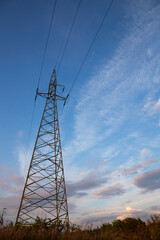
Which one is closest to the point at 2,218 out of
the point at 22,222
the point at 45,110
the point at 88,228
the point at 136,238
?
the point at 22,222

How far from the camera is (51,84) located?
19969 millimetres

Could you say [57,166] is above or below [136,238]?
above

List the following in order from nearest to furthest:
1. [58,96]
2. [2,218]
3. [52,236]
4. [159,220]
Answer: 1. [2,218]
2. [52,236]
3. [159,220]
4. [58,96]

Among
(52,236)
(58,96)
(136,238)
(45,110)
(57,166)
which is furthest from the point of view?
(58,96)

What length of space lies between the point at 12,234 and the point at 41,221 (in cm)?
358

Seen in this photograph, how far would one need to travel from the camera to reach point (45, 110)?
57.4 ft

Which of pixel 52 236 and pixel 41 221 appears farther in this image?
pixel 41 221

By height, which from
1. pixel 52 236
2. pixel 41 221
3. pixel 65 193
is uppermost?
pixel 65 193

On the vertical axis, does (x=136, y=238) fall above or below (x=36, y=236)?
below

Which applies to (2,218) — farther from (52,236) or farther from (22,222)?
(22,222)

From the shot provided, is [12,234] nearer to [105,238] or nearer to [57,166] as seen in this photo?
[105,238]

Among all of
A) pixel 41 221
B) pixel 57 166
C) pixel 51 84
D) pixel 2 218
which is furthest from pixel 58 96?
pixel 2 218

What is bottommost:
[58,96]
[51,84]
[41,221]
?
[41,221]

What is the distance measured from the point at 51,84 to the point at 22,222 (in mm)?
14397
